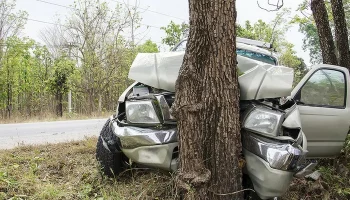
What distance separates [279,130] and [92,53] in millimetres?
18192

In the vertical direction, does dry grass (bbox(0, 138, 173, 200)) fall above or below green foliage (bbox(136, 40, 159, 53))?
below

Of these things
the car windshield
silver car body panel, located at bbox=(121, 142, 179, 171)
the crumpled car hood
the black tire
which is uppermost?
the car windshield

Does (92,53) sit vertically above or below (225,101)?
above

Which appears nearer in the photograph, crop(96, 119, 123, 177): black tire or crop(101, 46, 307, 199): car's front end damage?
crop(101, 46, 307, 199): car's front end damage

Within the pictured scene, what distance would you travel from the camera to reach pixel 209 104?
9.00 feet

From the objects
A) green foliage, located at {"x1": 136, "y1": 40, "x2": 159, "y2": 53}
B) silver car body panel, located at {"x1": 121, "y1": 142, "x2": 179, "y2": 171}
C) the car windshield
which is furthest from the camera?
green foliage, located at {"x1": 136, "y1": 40, "x2": 159, "y2": 53}

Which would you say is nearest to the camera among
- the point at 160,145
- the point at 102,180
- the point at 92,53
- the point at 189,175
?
the point at 189,175

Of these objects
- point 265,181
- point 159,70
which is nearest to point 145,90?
point 159,70

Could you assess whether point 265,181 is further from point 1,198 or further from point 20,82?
point 20,82

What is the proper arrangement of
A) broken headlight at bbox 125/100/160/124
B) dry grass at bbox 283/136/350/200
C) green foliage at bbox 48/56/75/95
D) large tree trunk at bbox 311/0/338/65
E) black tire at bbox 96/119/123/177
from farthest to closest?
green foliage at bbox 48/56/75/95, large tree trunk at bbox 311/0/338/65, dry grass at bbox 283/136/350/200, black tire at bbox 96/119/123/177, broken headlight at bbox 125/100/160/124

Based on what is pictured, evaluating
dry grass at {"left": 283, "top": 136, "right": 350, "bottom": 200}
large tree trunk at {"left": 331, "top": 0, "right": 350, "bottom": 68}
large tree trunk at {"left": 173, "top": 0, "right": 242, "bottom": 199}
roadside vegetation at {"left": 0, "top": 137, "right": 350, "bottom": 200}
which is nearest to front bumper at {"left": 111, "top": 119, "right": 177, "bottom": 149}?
large tree trunk at {"left": 173, "top": 0, "right": 242, "bottom": 199}

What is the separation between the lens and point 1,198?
2.91 metres

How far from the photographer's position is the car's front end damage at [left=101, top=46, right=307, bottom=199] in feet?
8.83

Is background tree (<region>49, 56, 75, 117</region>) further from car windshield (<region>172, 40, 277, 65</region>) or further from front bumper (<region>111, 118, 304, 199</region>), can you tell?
front bumper (<region>111, 118, 304, 199</region>)
